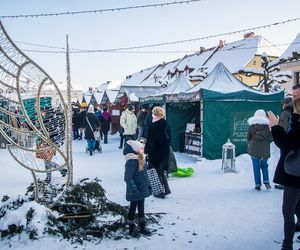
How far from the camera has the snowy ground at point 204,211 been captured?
12.5 ft

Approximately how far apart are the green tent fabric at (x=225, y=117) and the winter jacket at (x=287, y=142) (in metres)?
6.70

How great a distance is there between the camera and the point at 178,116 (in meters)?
13.1

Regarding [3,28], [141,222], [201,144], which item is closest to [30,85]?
[3,28]

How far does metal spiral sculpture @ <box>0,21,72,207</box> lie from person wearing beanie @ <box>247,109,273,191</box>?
343 centimetres

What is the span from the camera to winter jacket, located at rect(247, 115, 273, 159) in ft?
20.4

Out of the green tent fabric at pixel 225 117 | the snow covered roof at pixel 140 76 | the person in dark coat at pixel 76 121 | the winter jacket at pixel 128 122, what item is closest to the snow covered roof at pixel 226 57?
the snow covered roof at pixel 140 76

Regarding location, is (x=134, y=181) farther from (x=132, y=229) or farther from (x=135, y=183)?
(x=132, y=229)

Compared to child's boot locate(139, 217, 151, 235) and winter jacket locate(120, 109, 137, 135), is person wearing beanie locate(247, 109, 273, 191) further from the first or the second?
winter jacket locate(120, 109, 137, 135)

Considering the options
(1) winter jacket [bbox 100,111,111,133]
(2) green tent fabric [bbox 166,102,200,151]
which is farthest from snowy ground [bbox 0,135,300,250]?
(1) winter jacket [bbox 100,111,111,133]

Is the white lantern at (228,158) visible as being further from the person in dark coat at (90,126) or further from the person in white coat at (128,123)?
the person in dark coat at (90,126)

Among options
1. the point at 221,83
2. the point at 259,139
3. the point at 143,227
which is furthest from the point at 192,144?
the point at 143,227

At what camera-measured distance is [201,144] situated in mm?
10148

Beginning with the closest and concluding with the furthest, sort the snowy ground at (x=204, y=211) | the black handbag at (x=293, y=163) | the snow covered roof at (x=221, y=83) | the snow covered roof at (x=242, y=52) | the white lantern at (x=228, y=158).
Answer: the black handbag at (x=293, y=163)
the snowy ground at (x=204, y=211)
the white lantern at (x=228, y=158)
the snow covered roof at (x=221, y=83)
the snow covered roof at (x=242, y=52)

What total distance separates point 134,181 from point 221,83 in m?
7.99
